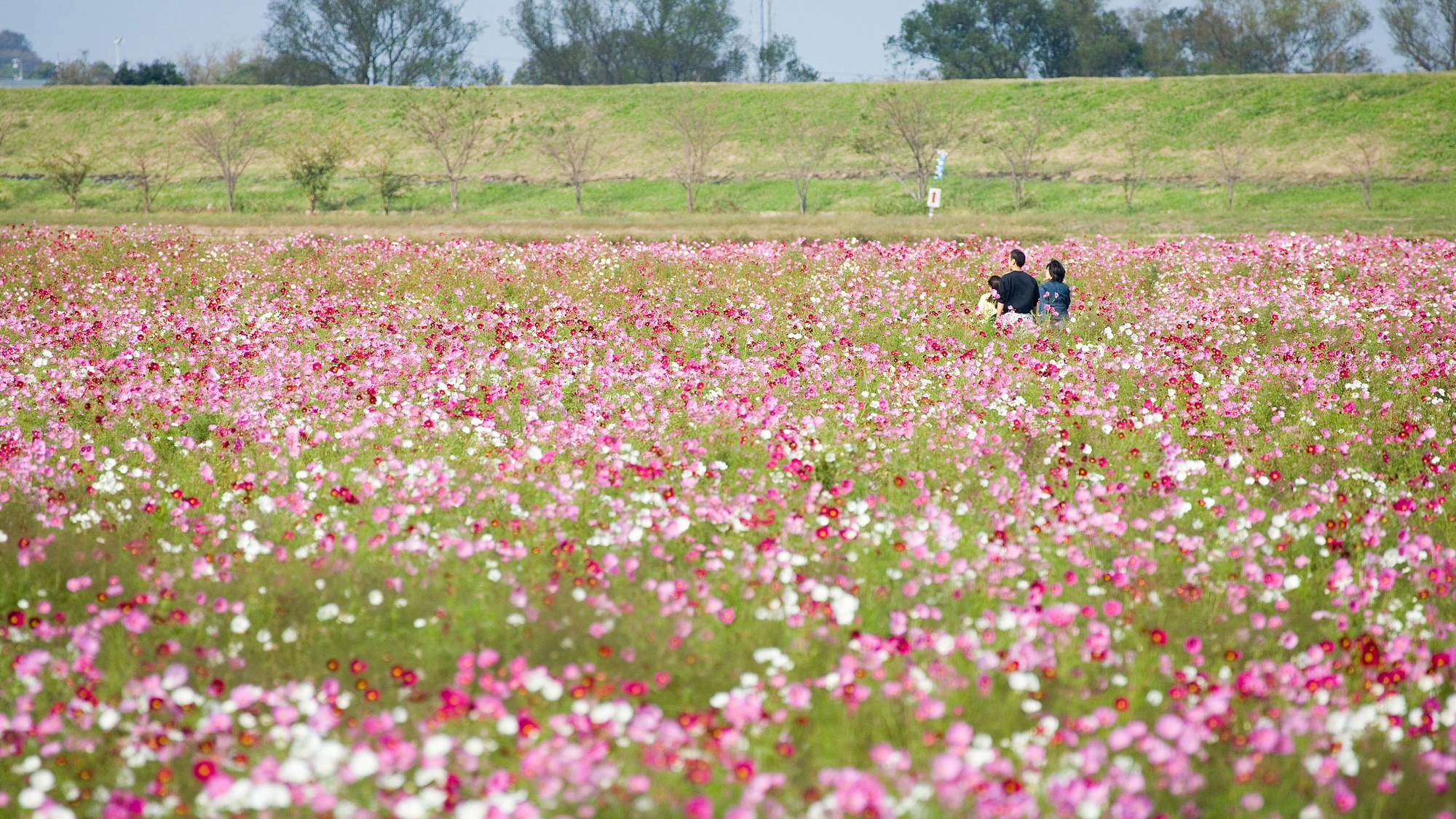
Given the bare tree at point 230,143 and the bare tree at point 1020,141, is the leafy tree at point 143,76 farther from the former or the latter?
the bare tree at point 1020,141

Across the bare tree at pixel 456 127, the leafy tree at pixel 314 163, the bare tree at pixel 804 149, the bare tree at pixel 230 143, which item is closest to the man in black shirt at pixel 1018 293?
the bare tree at pixel 804 149

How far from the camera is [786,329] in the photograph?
10.6 metres

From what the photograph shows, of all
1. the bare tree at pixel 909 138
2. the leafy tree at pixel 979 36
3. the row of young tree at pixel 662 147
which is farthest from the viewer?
the leafy tree at pixel 979 36

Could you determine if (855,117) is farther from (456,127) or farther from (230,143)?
(230,143)

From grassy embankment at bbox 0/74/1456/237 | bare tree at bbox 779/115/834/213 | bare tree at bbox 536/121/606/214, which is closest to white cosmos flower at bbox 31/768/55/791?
grassy embankment at bbox 0/74/1456/237

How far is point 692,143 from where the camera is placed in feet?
148

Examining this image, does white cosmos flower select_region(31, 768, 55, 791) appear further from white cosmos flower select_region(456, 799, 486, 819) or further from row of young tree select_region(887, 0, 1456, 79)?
row of young tree select_region(887, 0, 1456, 79)

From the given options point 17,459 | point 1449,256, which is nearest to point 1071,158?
point 1449,256

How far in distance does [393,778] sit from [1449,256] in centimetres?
1710

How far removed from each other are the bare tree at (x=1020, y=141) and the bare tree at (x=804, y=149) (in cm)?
709

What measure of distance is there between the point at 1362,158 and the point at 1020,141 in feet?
45.4

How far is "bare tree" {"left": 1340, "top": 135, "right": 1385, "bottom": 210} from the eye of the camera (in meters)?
39.1

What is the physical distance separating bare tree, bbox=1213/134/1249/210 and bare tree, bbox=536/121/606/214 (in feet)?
81.3

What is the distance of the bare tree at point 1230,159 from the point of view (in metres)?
38.2
